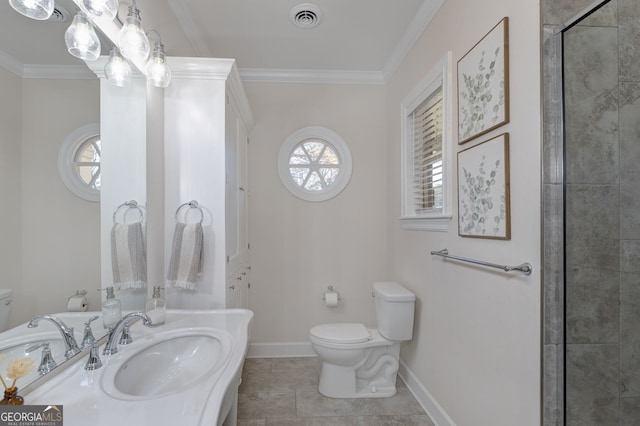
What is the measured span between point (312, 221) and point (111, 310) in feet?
6.22

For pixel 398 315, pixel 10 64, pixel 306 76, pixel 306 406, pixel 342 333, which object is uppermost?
pixel 306 76

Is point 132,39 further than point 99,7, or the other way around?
point 132,39

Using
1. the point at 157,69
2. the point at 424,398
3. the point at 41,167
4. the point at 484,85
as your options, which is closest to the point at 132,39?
the point at 157,69

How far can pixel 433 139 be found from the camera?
2131 millimetres

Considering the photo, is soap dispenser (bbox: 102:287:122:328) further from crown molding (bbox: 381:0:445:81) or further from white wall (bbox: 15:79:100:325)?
crown molding (bbox: 381:0:445:81)

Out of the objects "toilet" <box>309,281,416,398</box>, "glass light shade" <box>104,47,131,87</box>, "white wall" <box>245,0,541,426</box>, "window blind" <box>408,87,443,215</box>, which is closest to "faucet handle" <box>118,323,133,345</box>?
"glass light shade" <box>104,47,131,87</box>

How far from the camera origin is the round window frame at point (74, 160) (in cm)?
94

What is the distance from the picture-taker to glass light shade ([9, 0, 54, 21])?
0.82 m

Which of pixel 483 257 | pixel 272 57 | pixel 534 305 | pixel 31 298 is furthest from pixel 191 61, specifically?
pixel 534 305

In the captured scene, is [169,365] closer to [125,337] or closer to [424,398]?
[125,337]

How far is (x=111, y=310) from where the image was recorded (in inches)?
46.7

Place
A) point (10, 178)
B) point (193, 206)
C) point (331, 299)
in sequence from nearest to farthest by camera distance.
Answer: point (10, 178)
point (193, 206)
point (331, 299)

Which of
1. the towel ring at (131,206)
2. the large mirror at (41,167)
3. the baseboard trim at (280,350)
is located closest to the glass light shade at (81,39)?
the large mirror at (41,167)

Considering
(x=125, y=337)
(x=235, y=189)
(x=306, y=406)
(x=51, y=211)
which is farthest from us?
(x=235, y=189)
